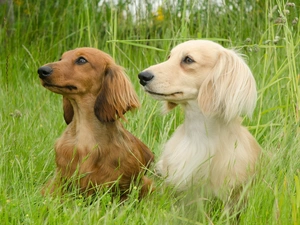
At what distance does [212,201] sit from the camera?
4199mm

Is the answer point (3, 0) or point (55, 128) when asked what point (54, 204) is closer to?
point (55, 128)

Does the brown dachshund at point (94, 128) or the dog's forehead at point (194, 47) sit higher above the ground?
the dog's forehead at point (194, 47)

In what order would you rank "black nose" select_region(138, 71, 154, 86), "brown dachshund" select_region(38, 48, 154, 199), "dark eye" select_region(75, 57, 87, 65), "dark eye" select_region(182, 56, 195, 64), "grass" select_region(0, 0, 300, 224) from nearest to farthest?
"grass" select_region(0, 0, 300, 224) < "black nose" select_region(138, 71, 154, 86) < "dark eye" select_region(182, 56, 195, 64) < "brown dachshund" select_region(38, 48, 154, 199) < "dark eye" select_region(75, 57, 87, 65)

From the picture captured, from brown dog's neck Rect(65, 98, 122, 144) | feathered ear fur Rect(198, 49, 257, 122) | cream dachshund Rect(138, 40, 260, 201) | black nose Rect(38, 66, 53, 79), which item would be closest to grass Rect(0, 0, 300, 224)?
cream dachshund Rect(138, 40, 260, 201)

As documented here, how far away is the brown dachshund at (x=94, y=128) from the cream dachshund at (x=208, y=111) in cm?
32

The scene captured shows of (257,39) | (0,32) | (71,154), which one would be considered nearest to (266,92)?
(257,39)

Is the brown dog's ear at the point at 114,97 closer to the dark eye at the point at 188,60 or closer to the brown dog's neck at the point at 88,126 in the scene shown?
the brown dog's neck at the point at 88,126

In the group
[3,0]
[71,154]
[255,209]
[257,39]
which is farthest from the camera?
[3,0]

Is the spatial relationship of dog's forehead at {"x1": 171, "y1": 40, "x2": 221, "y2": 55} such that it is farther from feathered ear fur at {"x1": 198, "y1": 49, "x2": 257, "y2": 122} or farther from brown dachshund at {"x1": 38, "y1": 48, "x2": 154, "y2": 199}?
brown dachshund at {"x1": 38, "y1": 48, "x2": 154, "y2": 199}

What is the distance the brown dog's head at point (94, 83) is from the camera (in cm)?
447

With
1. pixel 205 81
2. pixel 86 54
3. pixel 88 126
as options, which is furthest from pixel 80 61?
pixel 205 81

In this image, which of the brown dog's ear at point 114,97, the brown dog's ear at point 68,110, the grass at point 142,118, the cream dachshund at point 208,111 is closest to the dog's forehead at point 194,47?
the cream dachshund at point 208,111

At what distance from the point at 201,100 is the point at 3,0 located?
4027 mm

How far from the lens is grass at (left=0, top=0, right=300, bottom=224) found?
379 cm
